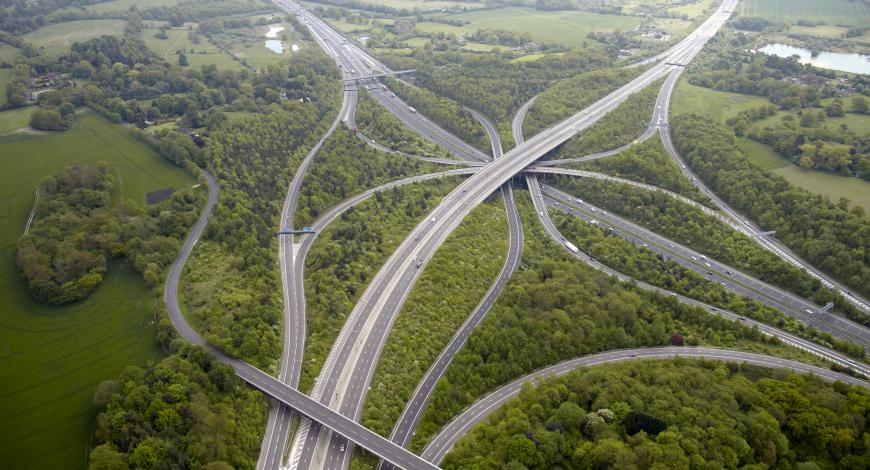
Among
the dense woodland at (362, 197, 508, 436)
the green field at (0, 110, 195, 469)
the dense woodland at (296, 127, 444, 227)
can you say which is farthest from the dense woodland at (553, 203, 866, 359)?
the green field at (0, 110, 195, 469)

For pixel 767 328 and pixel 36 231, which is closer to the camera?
pixel 767 328

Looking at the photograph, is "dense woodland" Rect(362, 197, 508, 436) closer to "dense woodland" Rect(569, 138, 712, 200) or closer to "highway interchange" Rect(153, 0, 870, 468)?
"highway interchange" Rect(153, 0, 870, 468)

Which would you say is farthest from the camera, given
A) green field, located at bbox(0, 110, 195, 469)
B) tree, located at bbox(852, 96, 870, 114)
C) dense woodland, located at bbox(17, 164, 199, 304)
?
tree, located at bbox(852, 96, 870, 114)

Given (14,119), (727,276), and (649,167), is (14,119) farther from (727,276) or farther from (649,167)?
(727,276)

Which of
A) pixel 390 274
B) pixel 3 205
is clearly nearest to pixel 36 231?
pixel 3 205

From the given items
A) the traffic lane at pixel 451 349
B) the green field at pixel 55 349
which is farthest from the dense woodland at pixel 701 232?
the green field at pixel 55 349

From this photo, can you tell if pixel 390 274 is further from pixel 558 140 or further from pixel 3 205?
pixel 3 205

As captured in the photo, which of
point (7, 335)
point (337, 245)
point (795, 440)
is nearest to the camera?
point (795, 440)

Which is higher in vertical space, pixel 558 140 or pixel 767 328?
pixel 558 140
